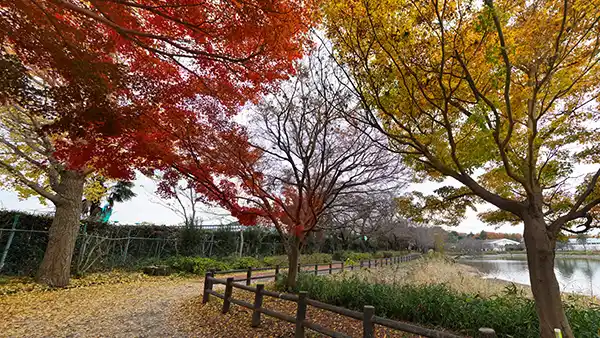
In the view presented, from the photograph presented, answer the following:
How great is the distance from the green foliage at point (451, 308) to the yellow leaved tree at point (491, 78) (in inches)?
65.9

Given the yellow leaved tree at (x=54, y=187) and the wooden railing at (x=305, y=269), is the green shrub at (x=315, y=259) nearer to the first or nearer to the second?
the wooden railing at (x=305, y=269)

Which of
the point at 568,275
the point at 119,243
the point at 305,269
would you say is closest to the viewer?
the point at 119,243

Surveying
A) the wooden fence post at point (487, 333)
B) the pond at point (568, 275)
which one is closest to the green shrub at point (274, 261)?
the pond at point (568, 275)

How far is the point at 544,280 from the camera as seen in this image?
11.2ft

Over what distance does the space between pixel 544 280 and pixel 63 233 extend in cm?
1147

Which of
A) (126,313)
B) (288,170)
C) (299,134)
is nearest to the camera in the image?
(126,313)

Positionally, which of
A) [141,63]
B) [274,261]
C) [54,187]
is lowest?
[274,261]

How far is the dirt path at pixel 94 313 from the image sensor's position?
493cm

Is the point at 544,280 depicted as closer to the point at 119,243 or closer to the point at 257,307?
the point at 257,307

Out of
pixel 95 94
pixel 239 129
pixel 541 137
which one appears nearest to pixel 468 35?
pixel 541 137

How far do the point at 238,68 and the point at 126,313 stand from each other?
599 centimetres

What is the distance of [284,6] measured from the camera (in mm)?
4520

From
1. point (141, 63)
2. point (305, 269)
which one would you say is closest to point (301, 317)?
point (141, 63)

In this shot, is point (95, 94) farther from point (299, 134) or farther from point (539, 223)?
point (539, 223)
